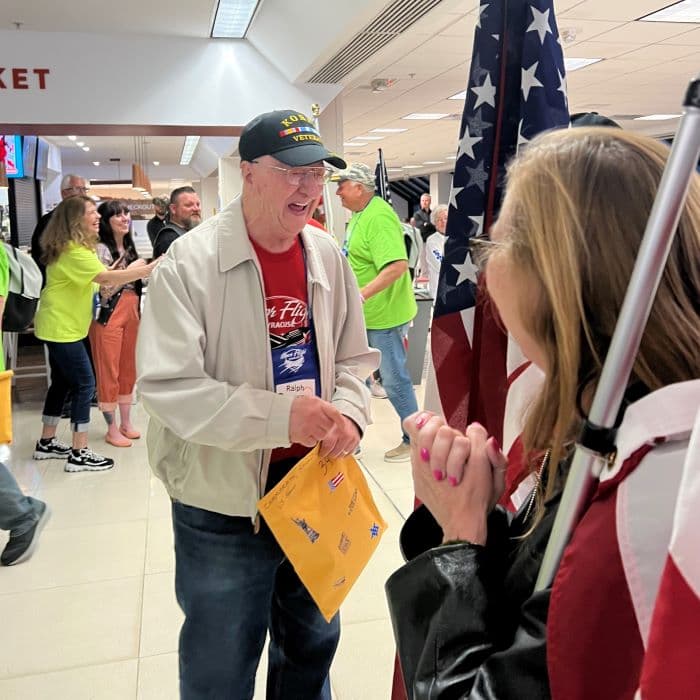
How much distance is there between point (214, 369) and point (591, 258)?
1.02 metres

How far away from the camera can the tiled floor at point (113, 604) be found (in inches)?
90.9

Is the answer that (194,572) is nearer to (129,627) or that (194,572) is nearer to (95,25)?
(129,627)

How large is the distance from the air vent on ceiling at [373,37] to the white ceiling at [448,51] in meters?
0.10

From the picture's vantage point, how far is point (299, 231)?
1.66m

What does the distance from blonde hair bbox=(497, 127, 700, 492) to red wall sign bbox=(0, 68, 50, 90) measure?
5.78 m

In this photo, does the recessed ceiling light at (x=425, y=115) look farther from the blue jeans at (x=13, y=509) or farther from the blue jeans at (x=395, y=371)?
the blue jeans at (x=13, y=509)

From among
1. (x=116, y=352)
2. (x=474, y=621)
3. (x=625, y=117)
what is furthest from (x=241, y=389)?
(x=625, y=117)

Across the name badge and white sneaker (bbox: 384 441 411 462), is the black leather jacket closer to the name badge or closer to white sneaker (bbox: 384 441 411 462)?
the name badge

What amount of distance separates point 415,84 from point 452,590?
27.1 ft

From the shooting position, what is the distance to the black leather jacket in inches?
27.4

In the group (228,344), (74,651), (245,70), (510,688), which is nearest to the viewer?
(510,688)

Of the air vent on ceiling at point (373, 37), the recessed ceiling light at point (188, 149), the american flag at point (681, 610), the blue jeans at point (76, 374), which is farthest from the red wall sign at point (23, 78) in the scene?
the recessed ceiling light at point (188, 149)

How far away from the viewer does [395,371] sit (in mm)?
4336

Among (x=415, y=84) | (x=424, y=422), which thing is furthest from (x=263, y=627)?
(x=415, y=84)
